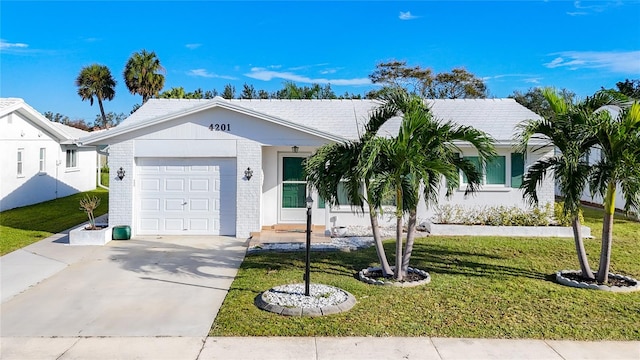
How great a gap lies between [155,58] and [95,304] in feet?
110

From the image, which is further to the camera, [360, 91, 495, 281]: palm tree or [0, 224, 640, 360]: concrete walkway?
[360, 91, 495, 281]: palm tree

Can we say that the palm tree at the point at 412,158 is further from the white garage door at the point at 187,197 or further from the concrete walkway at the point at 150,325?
the white garage door at the point at 187,197

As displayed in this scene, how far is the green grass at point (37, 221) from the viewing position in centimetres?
1238

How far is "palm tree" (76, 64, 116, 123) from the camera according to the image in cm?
3850

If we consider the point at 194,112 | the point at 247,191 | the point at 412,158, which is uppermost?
the point at 194,112

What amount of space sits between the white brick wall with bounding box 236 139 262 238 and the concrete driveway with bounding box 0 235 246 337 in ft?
2.48

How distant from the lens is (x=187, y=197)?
13227 millimetres

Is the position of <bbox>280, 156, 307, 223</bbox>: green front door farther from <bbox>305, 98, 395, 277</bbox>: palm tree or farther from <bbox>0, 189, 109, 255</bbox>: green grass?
<bbox>0, 189, 109, 255</bbox>: green grass

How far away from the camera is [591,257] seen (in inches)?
407

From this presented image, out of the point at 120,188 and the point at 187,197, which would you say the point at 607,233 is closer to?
the point at 187,197

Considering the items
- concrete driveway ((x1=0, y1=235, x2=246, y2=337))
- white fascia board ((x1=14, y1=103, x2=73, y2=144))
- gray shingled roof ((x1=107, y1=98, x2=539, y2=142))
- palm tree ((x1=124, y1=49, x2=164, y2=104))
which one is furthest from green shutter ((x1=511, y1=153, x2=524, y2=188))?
palm tree ((x1=124, y1=49, x2=164, y2=104))

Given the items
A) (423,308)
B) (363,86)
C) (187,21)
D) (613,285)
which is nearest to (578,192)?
(613,285)

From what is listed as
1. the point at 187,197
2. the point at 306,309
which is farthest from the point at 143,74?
the point at 306,309

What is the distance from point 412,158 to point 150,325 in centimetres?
471
